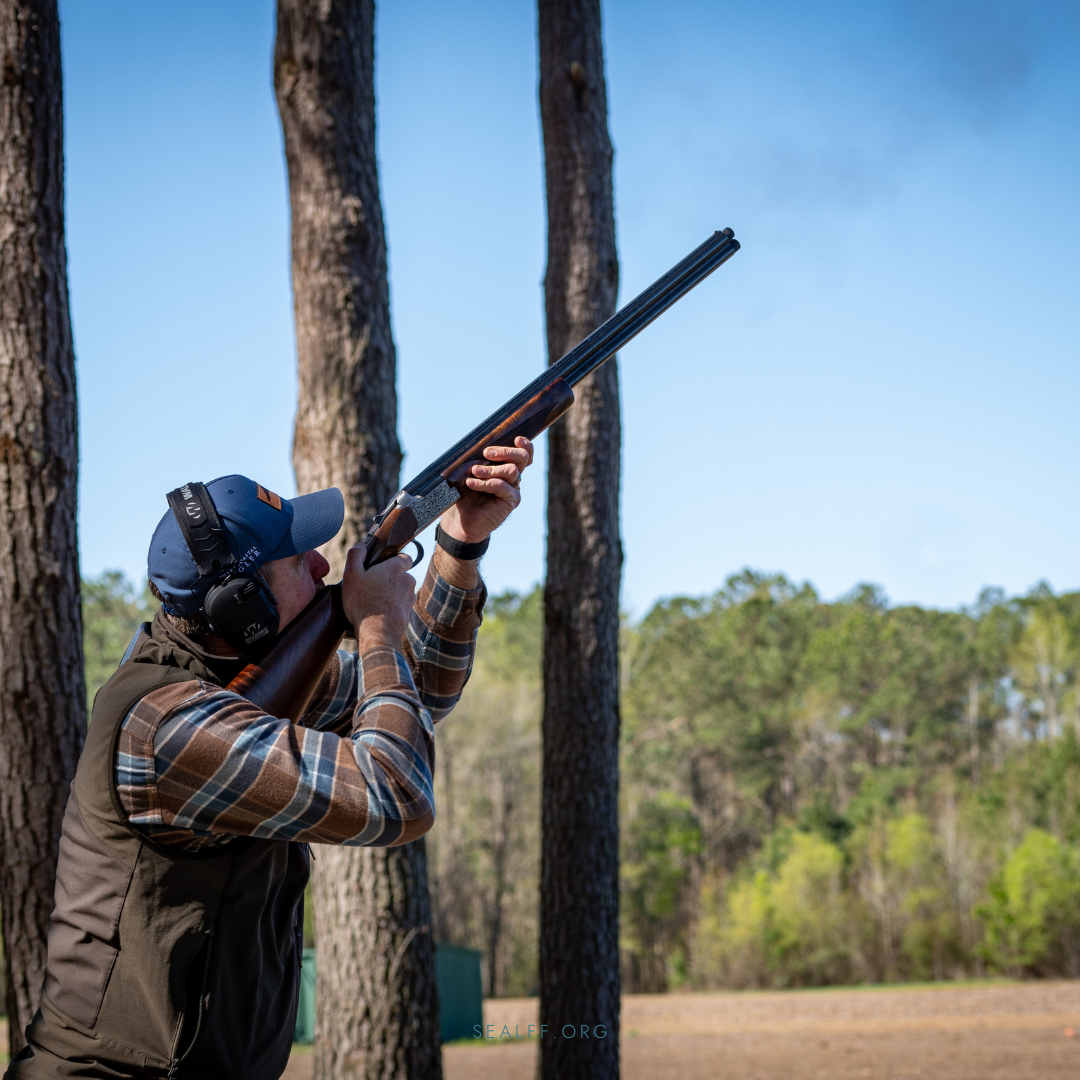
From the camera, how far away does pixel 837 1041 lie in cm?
1530

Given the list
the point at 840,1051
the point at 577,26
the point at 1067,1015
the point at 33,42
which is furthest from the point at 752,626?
the point at 33,42

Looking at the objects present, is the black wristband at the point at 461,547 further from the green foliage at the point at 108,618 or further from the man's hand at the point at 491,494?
the green foliage at the point at 108,618

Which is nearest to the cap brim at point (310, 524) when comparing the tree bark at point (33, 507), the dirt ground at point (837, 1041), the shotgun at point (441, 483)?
the shotgun at point (441, 483)

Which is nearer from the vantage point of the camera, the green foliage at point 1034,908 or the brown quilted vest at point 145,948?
the brown quilted vest at point 145,948

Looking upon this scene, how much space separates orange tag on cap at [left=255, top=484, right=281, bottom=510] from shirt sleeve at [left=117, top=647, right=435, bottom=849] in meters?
0.48

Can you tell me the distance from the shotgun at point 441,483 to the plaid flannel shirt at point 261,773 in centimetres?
19

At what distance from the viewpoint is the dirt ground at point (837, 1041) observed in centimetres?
1245

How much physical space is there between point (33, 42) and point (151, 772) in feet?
12.0

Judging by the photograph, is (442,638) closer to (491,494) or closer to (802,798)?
(491,494)

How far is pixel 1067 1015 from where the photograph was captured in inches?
717

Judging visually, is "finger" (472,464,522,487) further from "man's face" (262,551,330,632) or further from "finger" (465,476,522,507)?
"man's face" (262,551,330,632)

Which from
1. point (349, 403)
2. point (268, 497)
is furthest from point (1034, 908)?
point (268, 497)

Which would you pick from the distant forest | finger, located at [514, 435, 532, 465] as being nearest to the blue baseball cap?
→ finger, located at [514, 435, 532, 465]

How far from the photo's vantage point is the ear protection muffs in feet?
7.70
